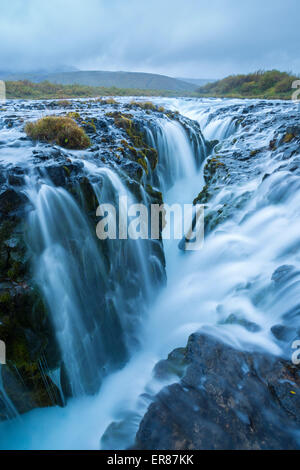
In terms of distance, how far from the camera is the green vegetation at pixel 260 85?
34.1 metres

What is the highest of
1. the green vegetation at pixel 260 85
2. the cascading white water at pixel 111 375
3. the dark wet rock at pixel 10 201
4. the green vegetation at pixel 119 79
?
the green vegetation at pixel 119 79

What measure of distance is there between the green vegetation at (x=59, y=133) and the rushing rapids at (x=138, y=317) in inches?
18.5

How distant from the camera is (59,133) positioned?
6906 mm

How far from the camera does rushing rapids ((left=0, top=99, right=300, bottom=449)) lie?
2.96 metres

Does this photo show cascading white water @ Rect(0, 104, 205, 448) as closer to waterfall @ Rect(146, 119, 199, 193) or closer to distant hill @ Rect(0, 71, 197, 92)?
waterfall @ Rect(146, 119, 199, 193)

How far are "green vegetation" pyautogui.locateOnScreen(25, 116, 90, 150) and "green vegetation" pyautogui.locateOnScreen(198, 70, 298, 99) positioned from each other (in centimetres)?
3259

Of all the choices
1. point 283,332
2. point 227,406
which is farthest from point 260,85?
point 227,406

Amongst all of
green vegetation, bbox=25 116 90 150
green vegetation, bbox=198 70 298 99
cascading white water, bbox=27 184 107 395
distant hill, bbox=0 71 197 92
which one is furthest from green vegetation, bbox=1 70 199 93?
cascading white water, bbox=27 184 107 395

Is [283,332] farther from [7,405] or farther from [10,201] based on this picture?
[10,201]

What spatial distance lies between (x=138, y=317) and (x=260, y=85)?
46.8 metres

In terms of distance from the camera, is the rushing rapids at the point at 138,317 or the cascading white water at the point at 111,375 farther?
the cascading white water at the point at 111,375

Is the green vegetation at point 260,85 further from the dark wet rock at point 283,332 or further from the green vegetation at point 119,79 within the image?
the green vegetation at point 119,79

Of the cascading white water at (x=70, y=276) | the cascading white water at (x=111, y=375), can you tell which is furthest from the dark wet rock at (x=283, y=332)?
the cascading white water at (x=70, y=276)
